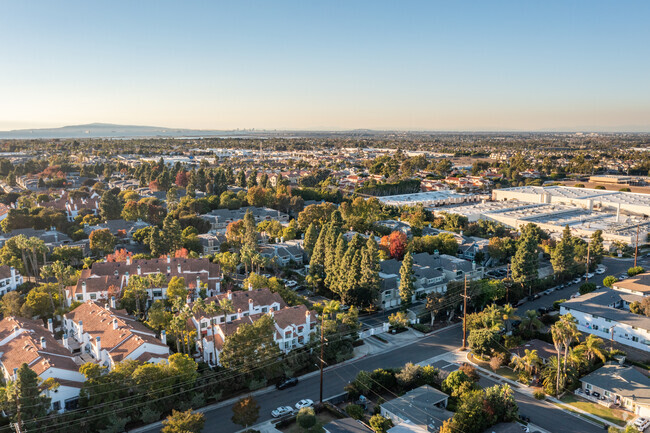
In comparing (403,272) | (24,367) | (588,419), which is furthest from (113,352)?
(588,419)

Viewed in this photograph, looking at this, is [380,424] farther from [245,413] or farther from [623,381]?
[623,381]

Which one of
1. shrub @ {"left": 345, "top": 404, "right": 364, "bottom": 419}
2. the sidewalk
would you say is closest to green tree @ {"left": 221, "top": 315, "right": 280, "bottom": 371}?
shrub @ {"left": 345, "top": 404, "right": 364, "bottom": 419}

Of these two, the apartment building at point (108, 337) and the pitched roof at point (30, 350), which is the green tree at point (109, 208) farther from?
the pitched roof at point (30, 350)

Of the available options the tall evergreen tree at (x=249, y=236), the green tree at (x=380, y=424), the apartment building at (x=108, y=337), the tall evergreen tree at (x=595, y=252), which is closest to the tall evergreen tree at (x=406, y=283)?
the green tree at (x=380, y=424)

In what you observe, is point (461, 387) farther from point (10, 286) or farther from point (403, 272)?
point (10, 286)

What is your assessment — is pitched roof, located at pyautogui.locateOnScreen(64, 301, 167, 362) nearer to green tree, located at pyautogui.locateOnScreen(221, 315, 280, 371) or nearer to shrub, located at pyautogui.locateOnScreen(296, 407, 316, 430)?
green tree, located at pyautogui.locateOnScreen(221, 315, 280, 371)

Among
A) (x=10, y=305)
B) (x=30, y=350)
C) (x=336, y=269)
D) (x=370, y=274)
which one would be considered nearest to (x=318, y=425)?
(x=370, y=274)
